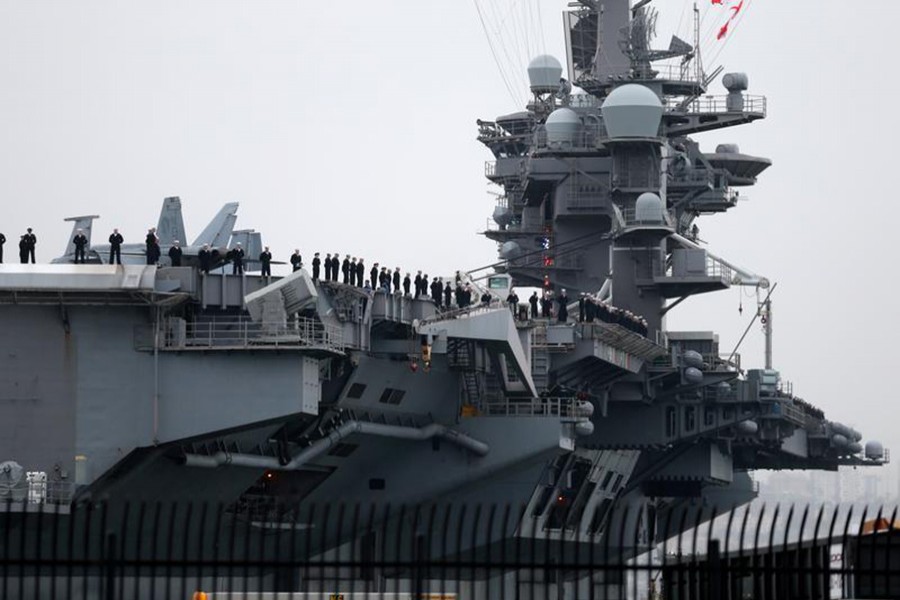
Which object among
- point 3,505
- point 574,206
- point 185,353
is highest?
point 574,206

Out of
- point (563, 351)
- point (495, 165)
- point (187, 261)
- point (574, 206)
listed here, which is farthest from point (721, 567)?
point (495, 165)

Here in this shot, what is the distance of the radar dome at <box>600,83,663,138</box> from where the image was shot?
59.0 meters

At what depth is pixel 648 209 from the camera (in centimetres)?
5831

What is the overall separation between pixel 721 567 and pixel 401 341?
3264cm

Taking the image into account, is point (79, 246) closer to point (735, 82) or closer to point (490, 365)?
point (490, 365)

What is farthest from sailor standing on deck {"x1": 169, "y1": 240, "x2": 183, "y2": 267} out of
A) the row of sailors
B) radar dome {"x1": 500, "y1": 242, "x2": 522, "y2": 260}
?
radar dome {"x1": 500, "y1": 242, "x2": 522, "y2": 260}

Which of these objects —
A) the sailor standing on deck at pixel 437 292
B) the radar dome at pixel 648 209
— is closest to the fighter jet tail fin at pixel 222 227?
the sailor standing on deck at pixel 437 292

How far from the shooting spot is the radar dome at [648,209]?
2295 inches

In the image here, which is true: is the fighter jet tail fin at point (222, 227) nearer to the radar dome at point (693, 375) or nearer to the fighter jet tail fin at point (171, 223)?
the fighter jet tail fin at point (171, 223)

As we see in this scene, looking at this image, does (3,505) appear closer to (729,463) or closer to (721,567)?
(721,567)

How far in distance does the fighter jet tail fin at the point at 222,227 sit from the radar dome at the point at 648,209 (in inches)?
583

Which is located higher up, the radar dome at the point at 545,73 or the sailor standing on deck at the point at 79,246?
the radar dome at the point at 545,73

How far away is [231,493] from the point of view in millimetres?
43969

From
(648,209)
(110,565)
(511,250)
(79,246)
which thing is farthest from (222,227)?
(110,565)
